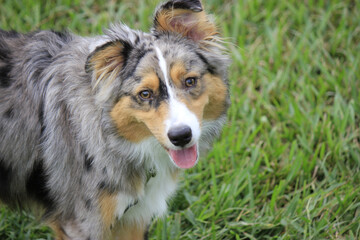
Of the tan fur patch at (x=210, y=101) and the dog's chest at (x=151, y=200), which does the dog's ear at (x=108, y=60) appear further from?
the dog's chest at (x=151, y=200)

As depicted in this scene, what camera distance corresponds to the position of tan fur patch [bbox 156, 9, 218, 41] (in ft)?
10.9

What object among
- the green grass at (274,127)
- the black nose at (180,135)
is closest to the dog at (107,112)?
the black nose at (180,135)

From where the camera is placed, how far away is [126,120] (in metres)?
3.15

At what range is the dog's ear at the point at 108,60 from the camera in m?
3.06

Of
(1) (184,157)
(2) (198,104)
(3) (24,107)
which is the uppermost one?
(2) (198,104)

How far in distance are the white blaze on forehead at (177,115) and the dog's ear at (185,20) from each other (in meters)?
0.36

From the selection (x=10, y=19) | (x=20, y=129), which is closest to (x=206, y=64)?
(x=20, y=129)

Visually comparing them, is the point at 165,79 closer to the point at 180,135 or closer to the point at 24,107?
the point at 180,135

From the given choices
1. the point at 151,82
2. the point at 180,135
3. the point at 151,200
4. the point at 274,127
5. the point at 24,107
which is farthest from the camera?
the point at 274,127

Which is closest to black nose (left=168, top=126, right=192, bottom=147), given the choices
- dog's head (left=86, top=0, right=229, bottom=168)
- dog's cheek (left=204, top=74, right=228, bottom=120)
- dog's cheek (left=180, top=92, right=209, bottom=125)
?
dog's head (left=86, top=0, right=229, bottom=168)

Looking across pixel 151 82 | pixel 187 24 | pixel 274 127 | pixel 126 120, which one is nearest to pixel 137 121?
pixel 126 120

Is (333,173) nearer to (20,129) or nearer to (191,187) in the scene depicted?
(191,187)

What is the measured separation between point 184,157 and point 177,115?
1.21 ft

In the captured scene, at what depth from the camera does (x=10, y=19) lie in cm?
614
